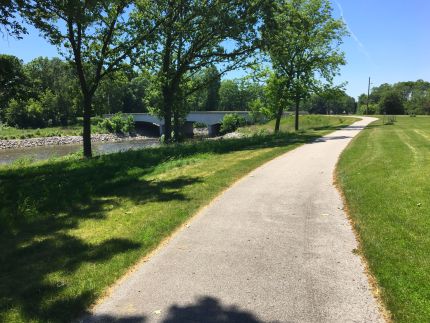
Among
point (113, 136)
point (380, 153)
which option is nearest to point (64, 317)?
point (380, 153)

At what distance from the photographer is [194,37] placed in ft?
83.1

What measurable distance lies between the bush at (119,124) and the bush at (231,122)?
77.6ft

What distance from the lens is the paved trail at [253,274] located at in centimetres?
452

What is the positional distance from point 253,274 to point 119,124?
82795 mm

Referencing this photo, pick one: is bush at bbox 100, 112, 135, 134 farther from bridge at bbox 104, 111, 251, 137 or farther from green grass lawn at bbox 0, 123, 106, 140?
bridge at bbox 104, 111, 251, 137

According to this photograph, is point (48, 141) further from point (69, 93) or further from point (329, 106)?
point (329, 106)

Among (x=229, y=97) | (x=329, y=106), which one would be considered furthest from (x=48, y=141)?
(x=329, y=106)

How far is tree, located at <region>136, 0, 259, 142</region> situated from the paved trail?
55.5 feet

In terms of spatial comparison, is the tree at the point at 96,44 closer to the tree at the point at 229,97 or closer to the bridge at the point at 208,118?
the bridge at the point at 208,118

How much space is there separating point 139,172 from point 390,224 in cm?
939

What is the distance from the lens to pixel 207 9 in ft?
75.7

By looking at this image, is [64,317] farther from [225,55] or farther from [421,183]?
[225,55]

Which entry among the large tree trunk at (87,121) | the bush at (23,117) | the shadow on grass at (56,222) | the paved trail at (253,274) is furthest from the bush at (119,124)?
the paved trail at (253,274)

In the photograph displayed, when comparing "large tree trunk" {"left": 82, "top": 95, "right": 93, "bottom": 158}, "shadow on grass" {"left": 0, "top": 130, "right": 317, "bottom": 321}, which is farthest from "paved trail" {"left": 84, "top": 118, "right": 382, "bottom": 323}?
"large tree trunk" {"left": 82, "top": 95, "right": 93, "bottom": 158}
